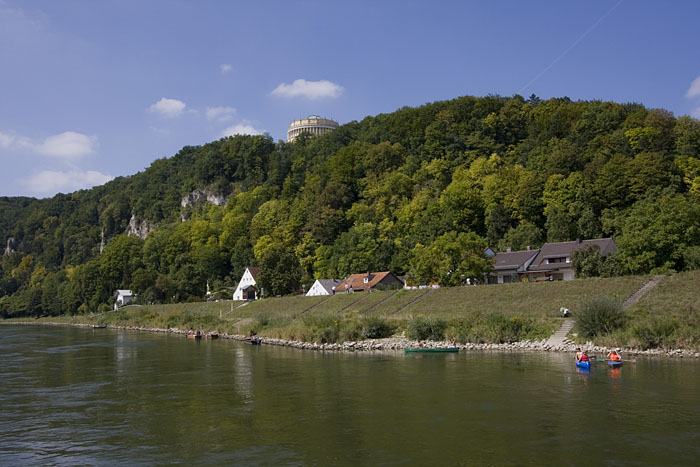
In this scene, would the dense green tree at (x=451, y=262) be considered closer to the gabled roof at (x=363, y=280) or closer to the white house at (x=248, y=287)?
the gabled roof at (x=363, y=280)

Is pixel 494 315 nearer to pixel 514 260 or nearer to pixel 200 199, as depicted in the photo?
pixel 514 260

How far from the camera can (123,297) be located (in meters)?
132

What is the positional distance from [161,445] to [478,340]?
28.1 meters

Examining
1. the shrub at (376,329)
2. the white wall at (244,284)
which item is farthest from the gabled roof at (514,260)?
the white wall at (244,284)

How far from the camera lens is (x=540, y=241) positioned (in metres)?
84.3

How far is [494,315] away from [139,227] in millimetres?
158147

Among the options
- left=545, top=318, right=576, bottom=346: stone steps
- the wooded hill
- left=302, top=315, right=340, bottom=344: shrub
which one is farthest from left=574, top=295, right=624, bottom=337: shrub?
left=302, top=315, right=340, bottom=344: shrub

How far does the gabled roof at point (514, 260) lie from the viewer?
2953 inches

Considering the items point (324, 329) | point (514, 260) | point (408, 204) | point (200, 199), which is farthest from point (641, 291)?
point (200, 199)

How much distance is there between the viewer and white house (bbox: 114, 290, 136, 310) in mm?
130113

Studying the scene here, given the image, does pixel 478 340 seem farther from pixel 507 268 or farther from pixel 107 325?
pixel 107 325

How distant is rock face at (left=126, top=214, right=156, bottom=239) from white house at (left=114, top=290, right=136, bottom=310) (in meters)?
45.9

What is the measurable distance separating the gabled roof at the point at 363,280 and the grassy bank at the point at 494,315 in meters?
10.2

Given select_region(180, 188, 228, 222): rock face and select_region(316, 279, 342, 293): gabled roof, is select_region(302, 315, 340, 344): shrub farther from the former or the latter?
select_region(180, 188, 228, 222): rock face
